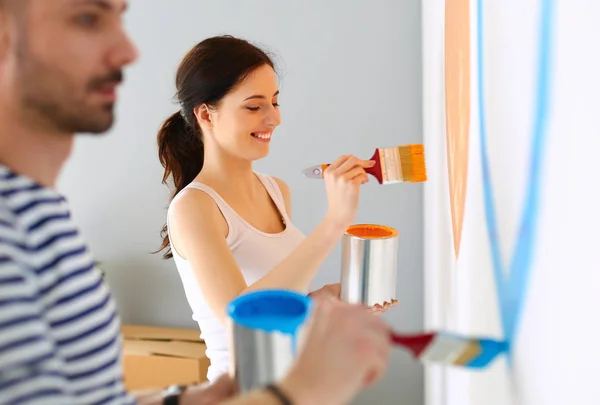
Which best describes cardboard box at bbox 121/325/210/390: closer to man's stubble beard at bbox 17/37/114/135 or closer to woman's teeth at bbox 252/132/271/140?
woman's teeth at bbox 252/132/271/140

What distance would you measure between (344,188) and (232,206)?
226mm

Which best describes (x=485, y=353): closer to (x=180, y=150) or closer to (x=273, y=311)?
(x=273, y=311)

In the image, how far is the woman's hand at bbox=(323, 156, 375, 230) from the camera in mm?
1063

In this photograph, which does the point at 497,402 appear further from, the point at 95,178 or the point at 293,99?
the point at 95,178

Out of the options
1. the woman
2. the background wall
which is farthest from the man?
the background wall

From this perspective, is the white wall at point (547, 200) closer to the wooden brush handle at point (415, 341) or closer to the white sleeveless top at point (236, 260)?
the wooden brush handle at point (415, 341)

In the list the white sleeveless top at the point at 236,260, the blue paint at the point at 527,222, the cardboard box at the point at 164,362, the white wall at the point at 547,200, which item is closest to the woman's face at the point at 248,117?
the white sleeveless top at the point at 236,260

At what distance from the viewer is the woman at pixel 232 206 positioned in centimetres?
103

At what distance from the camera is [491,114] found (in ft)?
2.35

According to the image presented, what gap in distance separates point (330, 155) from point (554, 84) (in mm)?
1660

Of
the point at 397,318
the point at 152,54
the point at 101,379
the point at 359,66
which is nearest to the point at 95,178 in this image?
the point at 152,54

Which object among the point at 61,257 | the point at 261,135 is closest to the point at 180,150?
the point at 261,135

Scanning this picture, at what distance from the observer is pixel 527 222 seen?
1.78 ft

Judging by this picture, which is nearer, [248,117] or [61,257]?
[61,257]
